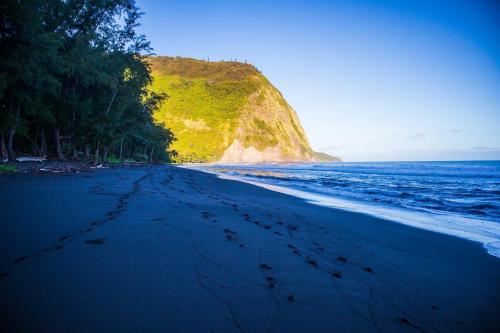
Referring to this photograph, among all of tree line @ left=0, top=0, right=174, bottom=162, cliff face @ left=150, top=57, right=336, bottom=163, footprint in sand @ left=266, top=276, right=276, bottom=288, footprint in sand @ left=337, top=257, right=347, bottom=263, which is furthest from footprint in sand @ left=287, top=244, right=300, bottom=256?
cliff face @ left=150, top=57, right=336, bottom=163

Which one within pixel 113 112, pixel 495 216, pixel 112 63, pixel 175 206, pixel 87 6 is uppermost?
pixel 87 6

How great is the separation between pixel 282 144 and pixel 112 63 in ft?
314

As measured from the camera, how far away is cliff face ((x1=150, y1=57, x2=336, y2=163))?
4016 inches

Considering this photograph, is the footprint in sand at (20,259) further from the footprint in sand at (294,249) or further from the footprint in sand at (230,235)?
the footprint in sand at (294,249)

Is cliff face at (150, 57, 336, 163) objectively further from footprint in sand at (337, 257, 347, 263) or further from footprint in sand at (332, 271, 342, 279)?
footprint in sand at (332, 271, 342, 279)

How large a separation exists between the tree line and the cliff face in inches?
2345

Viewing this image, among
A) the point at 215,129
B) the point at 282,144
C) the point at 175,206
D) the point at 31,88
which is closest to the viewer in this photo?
the point at 175,206

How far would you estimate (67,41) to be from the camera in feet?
67.9

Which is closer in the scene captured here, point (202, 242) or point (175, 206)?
point (202, 242)

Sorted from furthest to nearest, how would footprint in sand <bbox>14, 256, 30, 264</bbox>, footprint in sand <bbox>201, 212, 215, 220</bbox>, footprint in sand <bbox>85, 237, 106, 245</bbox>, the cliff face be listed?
the cliff face < footprint in sand <bbox>201, 212, 215, 220</bbox> < footprint in sand <bbox>85, 237, 106, 245</bbox> < footprint in sand <bbox>14, 256, 30, 264</bbox>

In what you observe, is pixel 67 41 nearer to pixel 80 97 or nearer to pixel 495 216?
pixel 80 97

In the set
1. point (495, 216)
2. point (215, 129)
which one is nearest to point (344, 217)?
point (495, 216)

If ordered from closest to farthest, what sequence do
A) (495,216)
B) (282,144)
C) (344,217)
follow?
(344,217) < (495,216) < (282,144)

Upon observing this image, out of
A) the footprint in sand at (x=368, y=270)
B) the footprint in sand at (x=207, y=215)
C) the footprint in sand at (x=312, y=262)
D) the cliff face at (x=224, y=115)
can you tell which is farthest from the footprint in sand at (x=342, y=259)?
the cliff face at (x=224, y=115)
